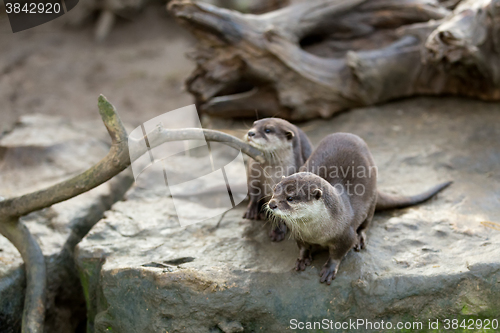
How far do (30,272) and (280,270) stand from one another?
1.50 meters

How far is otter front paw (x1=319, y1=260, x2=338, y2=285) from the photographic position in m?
2.22

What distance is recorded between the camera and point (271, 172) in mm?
2785

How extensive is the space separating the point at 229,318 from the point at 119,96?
4.99m

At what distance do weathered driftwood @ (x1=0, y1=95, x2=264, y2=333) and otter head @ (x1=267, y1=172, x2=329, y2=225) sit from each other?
1.74ft

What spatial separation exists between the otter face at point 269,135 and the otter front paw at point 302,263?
69 centimetres

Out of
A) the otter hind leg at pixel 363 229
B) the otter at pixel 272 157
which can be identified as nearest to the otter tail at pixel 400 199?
the otter hind leg at pixel 363 229

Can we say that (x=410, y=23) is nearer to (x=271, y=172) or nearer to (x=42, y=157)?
(x=271, y=172)

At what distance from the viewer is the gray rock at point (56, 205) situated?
2.78 metres

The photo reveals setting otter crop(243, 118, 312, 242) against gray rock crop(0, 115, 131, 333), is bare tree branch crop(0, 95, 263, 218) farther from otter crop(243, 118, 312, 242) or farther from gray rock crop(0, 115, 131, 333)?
gray rock crop(0, 115, 131, 333)

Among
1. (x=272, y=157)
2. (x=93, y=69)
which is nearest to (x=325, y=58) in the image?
(x=272, y=157)

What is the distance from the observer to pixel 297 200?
212 centimetres

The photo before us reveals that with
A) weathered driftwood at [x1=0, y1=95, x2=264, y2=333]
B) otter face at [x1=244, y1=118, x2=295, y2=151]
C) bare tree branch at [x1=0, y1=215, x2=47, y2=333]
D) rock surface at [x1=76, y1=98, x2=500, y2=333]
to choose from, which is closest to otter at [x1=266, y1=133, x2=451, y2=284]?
rock surface at [x1=76, y1=98, x2=500, y2=333]

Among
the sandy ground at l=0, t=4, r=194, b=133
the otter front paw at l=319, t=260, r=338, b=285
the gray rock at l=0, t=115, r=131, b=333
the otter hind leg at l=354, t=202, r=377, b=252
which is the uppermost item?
the otter front paw at l=319, t=260, r=338, b=285

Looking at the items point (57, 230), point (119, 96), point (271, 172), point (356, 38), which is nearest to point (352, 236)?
point (271, 172)
